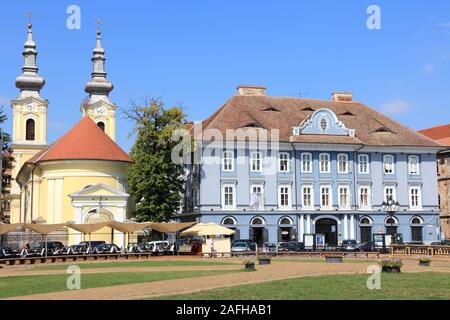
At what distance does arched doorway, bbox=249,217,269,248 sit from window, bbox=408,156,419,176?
1572 centimetres

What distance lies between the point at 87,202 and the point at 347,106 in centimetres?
2780

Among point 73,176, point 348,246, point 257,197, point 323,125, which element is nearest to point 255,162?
point 257,197

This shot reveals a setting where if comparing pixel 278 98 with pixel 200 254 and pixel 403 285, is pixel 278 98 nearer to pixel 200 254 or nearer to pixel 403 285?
pixel 200 254

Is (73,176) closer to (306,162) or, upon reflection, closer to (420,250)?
(306,162)

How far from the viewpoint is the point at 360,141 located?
64.8 meters

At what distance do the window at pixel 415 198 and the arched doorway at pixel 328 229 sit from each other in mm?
8060

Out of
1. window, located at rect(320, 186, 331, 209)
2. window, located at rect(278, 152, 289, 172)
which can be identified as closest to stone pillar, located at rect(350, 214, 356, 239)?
window, located at rect(320, 186, 331, 209)

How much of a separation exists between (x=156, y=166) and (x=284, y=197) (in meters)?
12.1

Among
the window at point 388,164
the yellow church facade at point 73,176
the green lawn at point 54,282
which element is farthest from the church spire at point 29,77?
the green lawn at point 54,282

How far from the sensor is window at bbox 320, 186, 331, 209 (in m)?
63.6

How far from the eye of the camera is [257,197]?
6181cm

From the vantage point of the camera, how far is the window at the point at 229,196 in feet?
201

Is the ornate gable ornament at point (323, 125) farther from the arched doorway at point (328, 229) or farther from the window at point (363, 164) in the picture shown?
the arched doorway at point (328, 229)
